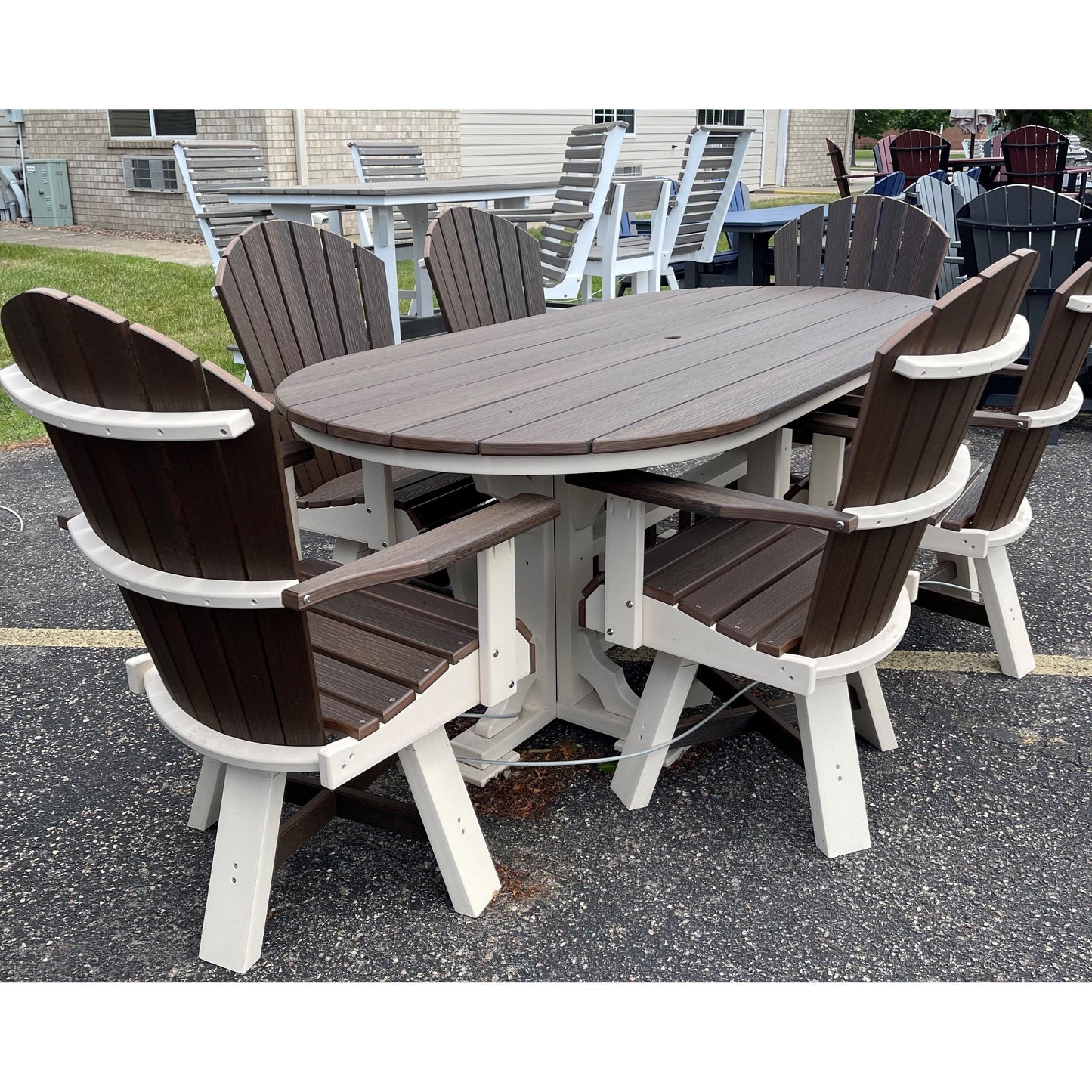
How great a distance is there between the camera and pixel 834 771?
2404 mm

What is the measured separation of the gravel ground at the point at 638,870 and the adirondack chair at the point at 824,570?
156mm

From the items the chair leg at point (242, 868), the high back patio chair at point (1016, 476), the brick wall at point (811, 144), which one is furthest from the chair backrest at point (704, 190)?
the brick wall at point (811, 144)

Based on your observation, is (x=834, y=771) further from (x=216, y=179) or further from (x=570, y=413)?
(x=216, y=179)

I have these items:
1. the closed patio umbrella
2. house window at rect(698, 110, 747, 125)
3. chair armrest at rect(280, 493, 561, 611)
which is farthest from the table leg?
house window at rect(698, 110, 747, 125)

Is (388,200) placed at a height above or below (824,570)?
above

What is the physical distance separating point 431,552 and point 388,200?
418 centimetres

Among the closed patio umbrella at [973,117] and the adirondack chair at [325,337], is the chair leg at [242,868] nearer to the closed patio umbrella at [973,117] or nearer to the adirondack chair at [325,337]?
the adirondack chair at [325,337]

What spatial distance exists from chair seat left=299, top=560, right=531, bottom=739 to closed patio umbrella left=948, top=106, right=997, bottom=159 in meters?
16.6

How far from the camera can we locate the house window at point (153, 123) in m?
12.5

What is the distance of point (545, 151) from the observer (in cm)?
1480

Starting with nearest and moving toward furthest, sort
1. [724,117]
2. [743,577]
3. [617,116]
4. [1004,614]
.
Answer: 1. [743,577]
2. [1004,614]
3. [617,116]
4. [724,117]

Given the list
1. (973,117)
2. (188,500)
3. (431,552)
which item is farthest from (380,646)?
(973,117)

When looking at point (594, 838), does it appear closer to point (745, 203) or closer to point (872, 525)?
point (872, 525)

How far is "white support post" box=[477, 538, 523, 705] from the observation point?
212 centimetres
